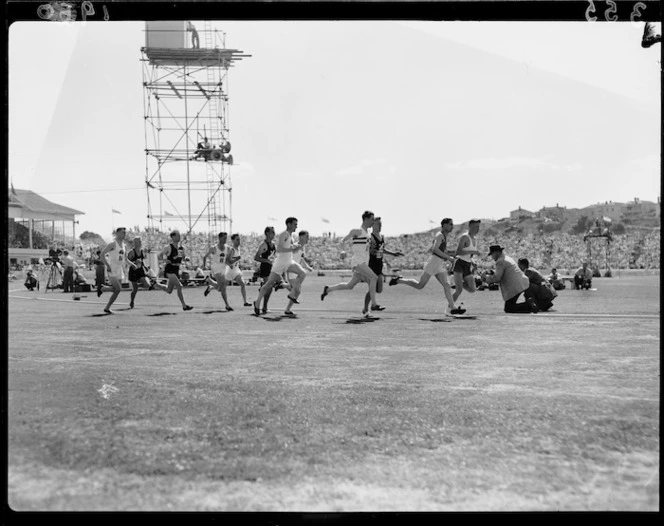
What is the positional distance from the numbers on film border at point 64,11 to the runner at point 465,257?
361 inches

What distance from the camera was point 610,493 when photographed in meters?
3.12

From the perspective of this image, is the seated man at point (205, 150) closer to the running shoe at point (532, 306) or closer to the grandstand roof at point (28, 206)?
the grandstand roof at point (28, 206)

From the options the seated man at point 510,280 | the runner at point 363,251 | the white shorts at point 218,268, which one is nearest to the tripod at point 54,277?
the white shorts at point 218,268

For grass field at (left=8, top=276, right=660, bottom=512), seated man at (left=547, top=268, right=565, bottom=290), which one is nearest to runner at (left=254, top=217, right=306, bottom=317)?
grass field at (left=8, top=276, right=660, bottom=512)

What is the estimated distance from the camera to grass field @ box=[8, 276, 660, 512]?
313 cm

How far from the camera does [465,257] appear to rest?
11.9 meters

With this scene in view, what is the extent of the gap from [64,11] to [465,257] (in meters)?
9.55

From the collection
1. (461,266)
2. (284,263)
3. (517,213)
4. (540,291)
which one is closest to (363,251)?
(284,263)

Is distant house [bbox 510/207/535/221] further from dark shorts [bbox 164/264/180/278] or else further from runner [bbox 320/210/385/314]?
dark shorts [bbox 164/264/180/278]

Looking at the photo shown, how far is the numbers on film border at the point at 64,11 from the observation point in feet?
9.81

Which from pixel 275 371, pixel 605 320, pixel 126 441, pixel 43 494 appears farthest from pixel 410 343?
pixel 43 494

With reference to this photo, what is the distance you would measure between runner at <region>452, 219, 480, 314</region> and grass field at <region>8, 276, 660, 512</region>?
333 centimetres

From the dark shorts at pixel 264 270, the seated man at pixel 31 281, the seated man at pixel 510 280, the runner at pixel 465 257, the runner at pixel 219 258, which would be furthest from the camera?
the seated man at pixel 31 281

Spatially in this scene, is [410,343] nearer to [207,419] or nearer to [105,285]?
[207,419]
